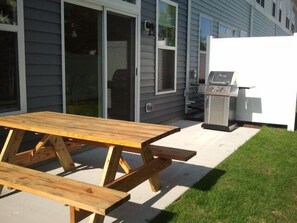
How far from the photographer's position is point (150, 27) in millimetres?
6086

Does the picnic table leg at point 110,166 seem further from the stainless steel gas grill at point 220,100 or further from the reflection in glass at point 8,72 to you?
the stainless steel gas grill at point 220,100

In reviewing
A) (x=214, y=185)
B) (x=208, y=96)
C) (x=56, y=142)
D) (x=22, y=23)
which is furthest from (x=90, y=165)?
(x=208, y=96)

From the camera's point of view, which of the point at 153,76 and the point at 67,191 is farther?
the point at 153,76

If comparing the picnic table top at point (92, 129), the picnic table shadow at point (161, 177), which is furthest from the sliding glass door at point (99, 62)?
the picnic table top at point (92, 129)

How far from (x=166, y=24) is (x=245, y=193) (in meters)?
4.44

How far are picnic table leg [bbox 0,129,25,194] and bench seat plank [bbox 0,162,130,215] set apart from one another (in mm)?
632

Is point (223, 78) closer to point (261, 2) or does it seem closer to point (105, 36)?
point (105, 36)

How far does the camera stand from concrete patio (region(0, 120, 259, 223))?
2.80 meters

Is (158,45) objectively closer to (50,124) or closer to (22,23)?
(22,23)

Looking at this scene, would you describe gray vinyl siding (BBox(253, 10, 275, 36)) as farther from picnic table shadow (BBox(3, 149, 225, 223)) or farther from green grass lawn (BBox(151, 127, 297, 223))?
picnic table shadow (BBox(3, 149, 225, 223))

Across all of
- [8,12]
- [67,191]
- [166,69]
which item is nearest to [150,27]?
[166,69]

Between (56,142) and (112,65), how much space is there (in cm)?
196

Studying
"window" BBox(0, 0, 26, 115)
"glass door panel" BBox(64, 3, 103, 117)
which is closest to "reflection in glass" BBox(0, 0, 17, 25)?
"window" BBox(0, 0, 26, 115)

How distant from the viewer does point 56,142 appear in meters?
3.72
